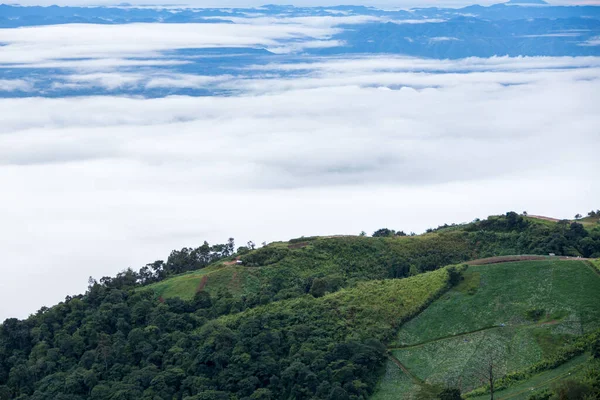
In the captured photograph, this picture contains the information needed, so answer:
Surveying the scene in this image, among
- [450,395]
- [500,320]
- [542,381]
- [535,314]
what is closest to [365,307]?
[500,320]

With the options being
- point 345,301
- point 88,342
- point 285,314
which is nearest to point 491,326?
point 345,301

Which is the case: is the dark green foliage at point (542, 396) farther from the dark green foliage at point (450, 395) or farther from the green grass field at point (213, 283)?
the green grass field at point (213, 283)

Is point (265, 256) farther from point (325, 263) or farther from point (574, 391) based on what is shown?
point (574, 391)

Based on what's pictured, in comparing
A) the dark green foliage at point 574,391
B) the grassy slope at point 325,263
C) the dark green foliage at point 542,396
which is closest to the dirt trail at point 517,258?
the grassy slope at point 325,263

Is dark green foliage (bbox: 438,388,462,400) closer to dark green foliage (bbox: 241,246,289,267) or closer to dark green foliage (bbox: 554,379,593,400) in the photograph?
dark green foliage (bbox: 554,379,593,400)

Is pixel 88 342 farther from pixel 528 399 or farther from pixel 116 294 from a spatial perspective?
pixel 528 399
